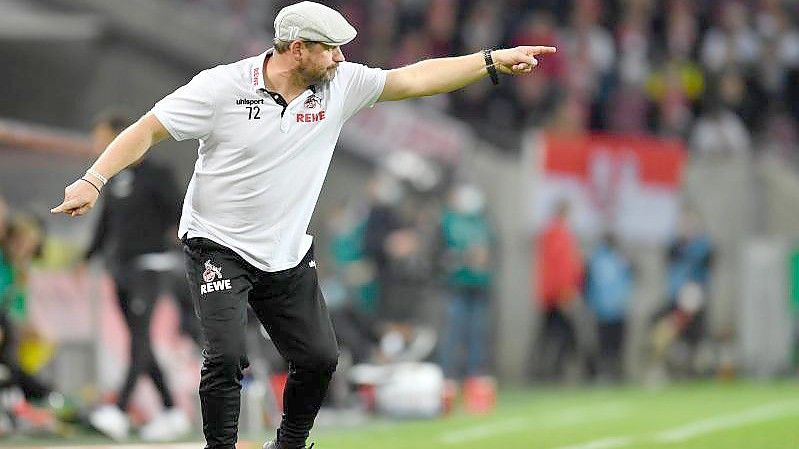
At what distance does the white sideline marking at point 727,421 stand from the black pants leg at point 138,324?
3532mm

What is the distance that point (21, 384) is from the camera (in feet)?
39.6

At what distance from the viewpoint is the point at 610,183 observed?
19.3 metres

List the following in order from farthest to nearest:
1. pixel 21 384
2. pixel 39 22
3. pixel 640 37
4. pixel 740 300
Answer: pixel 640 37 < pixel 740 300 < pixel 39 22 < pixel 21 384

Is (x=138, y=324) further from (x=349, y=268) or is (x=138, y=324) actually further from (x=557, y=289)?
(x=557, y=289)

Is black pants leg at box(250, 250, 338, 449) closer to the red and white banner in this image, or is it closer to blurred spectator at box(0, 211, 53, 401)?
blurred spectator at box(0, 211, 53, 401)

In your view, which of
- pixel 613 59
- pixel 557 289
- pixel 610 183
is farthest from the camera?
pixel 613 59

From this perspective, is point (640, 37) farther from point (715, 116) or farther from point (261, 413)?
point (261, 413)

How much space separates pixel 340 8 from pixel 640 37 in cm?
399

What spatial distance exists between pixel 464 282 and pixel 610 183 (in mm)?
2916

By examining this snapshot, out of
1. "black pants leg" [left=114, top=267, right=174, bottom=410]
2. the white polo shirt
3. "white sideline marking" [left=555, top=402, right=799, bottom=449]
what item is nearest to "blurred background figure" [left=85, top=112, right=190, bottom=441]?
"black pants leg" [left=114, top=267, right=174, bottom=410]

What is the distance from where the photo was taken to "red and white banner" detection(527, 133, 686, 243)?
1886 centimetres

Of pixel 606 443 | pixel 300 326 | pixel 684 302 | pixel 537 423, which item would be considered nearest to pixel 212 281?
pixel 300 326

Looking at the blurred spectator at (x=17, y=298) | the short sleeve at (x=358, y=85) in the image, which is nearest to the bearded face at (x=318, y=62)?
the short sleeve at (x=358, y=85)

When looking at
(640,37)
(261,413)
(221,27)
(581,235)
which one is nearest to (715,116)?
(640,37)
